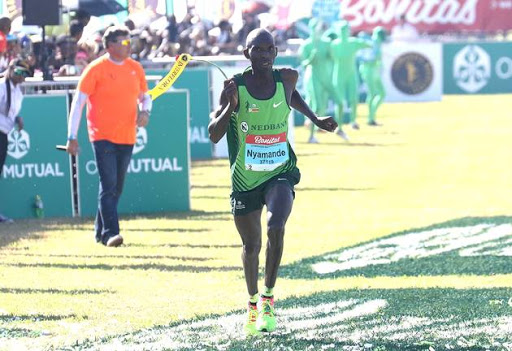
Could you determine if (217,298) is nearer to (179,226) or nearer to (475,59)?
(179,226)

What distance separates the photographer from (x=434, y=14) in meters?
47.9

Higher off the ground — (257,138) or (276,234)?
(257,138)

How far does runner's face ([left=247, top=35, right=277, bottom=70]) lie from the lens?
309 inches

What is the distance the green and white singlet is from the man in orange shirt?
179 inches

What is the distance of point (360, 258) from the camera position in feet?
39.1

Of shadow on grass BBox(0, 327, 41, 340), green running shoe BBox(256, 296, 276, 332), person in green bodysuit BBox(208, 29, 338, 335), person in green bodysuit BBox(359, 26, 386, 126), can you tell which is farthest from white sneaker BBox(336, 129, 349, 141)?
green running shoe BBox(256, 296, 276, 332)

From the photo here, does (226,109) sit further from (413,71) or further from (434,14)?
(434,14)

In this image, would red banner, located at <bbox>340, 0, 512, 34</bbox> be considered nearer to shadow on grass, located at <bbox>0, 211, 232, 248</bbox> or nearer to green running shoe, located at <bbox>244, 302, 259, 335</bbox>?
shadow on grass, located at <bbox>0, 211, 232, 248</bbox>

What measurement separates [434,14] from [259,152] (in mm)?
40630

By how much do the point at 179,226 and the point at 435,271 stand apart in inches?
167

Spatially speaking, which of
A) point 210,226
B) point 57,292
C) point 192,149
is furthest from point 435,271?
point 192,149

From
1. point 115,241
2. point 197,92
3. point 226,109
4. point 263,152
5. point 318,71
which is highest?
point 226,109

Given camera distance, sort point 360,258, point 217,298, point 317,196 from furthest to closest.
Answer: point 317,196 → point 360,258 → point 217,298

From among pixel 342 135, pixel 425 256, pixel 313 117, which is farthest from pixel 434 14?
pixel 313 117
